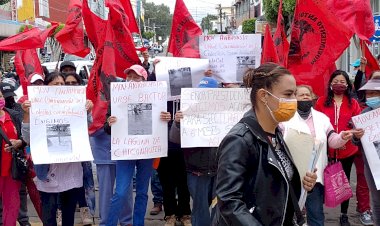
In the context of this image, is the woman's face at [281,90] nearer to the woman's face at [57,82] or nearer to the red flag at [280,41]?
the woman's face at [57,82]

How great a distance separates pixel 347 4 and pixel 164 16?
120597 mm

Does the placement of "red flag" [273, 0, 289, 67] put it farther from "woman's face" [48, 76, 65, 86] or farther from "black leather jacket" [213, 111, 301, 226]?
"black leather jacket" [213, 111, 301, 226]

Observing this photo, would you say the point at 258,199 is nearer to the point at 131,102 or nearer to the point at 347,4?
the point at 131,102

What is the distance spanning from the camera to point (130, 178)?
597 centimetres

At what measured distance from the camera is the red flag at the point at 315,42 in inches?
251

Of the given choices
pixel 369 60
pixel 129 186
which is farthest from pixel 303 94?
pixel 129 186

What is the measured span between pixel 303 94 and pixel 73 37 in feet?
10.6

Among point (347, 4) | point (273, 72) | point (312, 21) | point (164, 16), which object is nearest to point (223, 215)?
point (273, 72)

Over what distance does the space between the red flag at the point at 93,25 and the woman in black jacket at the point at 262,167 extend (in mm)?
4059

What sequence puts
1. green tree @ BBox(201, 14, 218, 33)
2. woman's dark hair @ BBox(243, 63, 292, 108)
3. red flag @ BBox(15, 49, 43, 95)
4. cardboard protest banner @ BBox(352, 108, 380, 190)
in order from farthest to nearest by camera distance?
1. green tree @ BBox(201, 14, 218, 33)
2. red flag @ BBox(15, 49, 43, 95)
3. cardboard protest banner @ BBox(352, 108, 380, 190)
4. woman's dark hair @ BBox(243, 63, 292, 108)

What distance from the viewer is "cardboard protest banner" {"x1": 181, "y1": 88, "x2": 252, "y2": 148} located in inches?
227

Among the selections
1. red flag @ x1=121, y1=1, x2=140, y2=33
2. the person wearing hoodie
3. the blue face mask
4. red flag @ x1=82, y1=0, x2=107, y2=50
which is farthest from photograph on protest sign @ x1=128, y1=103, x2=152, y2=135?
the blue face mask

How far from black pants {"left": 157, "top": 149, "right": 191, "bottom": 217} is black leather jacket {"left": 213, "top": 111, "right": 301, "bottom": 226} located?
3.74m

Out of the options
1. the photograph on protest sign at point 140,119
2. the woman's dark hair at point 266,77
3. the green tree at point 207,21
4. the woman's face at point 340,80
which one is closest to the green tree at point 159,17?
the green tree at point 207,21
